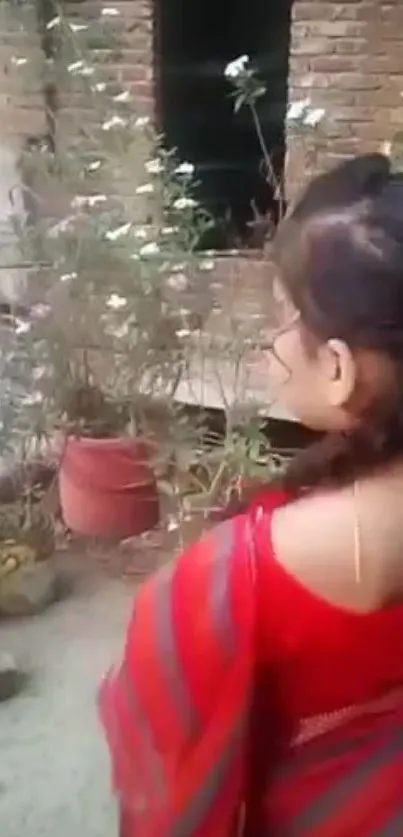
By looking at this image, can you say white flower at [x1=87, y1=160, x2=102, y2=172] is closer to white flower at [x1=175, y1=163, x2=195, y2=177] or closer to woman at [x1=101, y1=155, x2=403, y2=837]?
white flower at [x1=175, y1=163, x2=195, y2=177]

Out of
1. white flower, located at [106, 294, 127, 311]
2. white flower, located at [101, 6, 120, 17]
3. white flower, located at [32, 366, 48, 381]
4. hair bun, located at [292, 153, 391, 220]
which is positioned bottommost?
white flower, located at [32, 366, 48, 381]

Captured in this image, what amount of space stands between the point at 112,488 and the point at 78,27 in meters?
0.57

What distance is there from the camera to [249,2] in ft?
4.64

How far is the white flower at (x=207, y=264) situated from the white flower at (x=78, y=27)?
1.04 feet

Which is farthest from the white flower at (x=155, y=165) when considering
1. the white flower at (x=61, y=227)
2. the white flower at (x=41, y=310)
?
the white flower at (x=41, y=310)

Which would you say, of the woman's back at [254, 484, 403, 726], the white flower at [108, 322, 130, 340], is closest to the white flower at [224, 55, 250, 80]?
the white flower at [108, 322, 130, 340]

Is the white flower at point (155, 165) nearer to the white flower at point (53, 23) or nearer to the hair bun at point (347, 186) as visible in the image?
the white flower at point (53, 23)

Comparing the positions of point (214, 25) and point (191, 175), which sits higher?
point (214, 25)

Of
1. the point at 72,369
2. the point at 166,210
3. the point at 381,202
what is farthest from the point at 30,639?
the point at 381,202

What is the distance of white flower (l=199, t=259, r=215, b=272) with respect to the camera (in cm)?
154

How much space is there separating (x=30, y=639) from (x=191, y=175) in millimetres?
635

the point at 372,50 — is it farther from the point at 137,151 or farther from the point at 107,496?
the point at 107,496

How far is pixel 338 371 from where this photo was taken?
738 millimetres

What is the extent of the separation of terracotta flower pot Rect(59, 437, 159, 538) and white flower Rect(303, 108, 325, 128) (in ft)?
1.46
